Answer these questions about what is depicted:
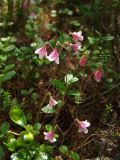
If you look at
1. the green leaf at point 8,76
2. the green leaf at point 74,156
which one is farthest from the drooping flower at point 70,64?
the green leaf at point 74,156

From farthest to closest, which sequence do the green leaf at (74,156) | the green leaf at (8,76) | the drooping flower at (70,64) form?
1. the drooping flower at (70,64)
2. the green leaf at (8,76)
3. the green leaf at (74,156)

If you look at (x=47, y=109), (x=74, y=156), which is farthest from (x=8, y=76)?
(x=74, y=156)

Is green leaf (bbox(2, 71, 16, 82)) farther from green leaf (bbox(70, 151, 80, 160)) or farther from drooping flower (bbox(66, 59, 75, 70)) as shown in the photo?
drooping flower (bbox(66, 59, 75, 70))

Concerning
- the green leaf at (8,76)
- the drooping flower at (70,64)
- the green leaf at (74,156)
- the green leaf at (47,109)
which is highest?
the green leaf at (8,76)

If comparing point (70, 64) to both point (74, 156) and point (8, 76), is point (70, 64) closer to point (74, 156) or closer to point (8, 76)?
point (8, 76)

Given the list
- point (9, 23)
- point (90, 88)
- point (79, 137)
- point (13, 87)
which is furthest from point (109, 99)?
point (9, 23)

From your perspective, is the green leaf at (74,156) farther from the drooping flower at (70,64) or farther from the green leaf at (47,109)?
the drooping flower at (70,64)

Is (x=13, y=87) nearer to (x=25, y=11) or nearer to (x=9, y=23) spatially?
(x=9, y=23)

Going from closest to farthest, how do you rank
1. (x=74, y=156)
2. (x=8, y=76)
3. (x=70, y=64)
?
(x=74, y=156)
(x=8, y=76)
(x=70, y=64)

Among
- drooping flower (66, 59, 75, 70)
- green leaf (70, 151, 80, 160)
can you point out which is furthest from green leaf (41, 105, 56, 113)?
drooping flower (66, 59, 75, 70)

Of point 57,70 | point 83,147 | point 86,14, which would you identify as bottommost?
point 83,147

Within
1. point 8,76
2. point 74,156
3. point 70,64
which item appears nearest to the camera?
point 74,156
